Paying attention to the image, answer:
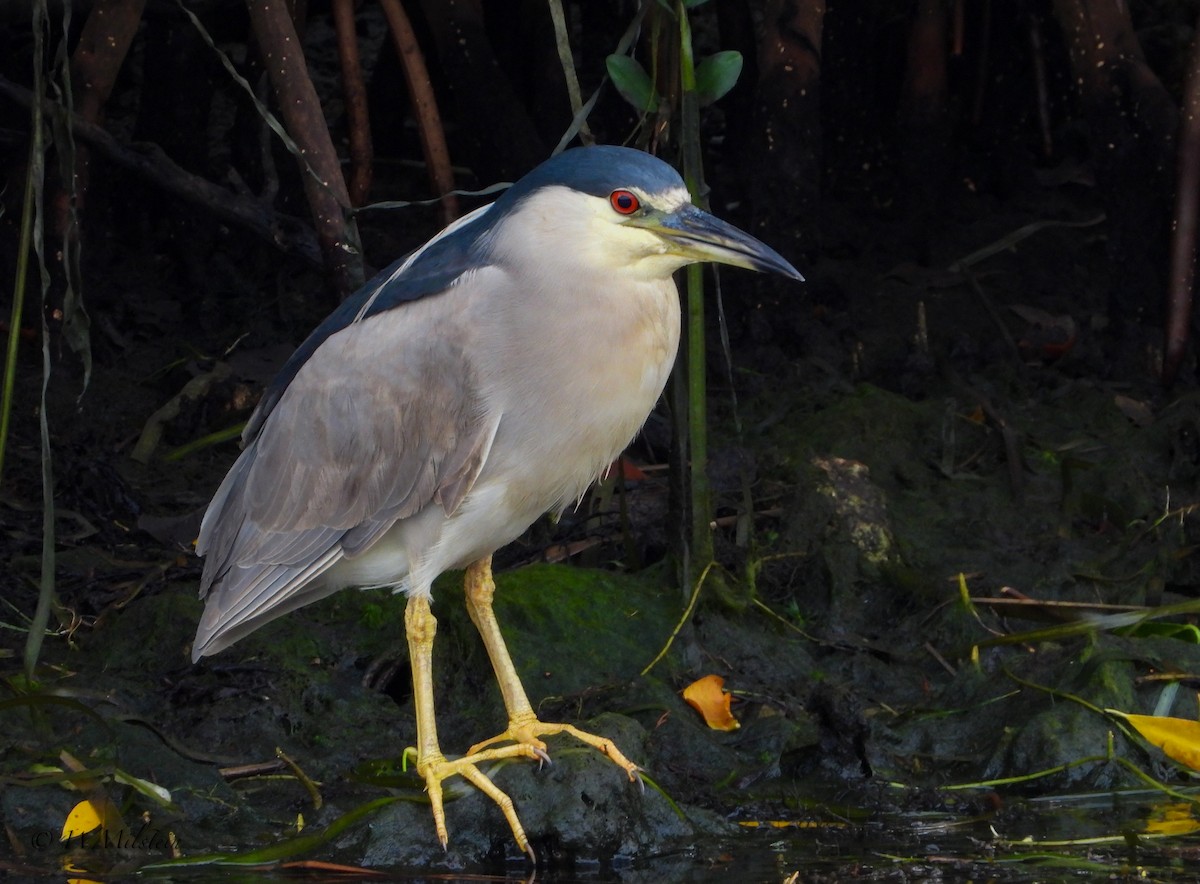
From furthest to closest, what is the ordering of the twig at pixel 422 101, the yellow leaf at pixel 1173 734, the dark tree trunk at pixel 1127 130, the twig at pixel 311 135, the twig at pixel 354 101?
1. the twig at pixel 354 101
2. the twig at pixel 422 101
3. the dark tree trunk at pixel 1127 130
4. the twig at pixel 311 135
5. the yellow leaf at pixel 1173 734

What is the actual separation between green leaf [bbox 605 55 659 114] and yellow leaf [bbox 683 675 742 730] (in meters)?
1.52

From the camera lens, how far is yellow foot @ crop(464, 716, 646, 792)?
138 inches

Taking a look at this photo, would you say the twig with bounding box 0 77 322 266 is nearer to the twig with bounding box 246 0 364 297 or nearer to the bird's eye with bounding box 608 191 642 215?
the twig with bounding box 246 0 364 297

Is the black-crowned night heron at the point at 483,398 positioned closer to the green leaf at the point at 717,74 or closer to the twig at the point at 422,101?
the green leaf at the point at 717,74

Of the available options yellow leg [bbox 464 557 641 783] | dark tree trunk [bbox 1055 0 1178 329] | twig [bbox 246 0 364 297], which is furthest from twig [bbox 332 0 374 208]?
dark tree trunk [bbox 1055 0 1178 329]

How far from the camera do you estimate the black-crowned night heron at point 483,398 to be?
11.7 feet

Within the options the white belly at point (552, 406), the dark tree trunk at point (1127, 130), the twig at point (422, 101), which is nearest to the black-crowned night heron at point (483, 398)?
the white belly at point (552, 406)

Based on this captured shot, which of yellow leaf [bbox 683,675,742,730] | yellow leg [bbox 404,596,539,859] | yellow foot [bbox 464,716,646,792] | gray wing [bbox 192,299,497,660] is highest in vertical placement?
gray wing [bbox 192,299,497,660]

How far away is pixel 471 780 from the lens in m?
3.46

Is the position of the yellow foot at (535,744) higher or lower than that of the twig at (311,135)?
lower

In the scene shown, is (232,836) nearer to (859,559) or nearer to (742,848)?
(742,848)

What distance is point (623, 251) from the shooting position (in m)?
3.62

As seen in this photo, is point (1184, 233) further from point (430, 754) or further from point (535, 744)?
point (430, 754)

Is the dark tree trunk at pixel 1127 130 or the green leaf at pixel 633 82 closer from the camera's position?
the green leaf at pixel 633 82
